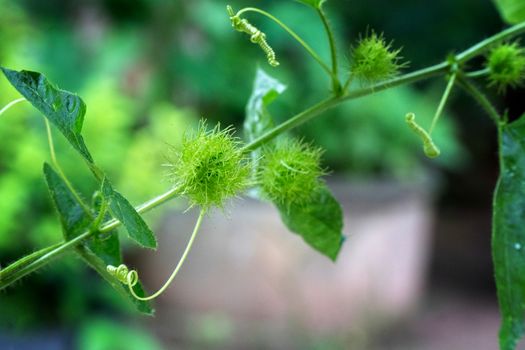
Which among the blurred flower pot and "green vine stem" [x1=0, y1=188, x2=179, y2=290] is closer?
"green vine stem" [x1=0, y1=188, x2=179, y2=290]

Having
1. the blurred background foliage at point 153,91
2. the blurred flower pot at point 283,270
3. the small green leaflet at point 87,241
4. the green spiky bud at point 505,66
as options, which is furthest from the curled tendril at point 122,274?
the blurred flower pot at point 283,270

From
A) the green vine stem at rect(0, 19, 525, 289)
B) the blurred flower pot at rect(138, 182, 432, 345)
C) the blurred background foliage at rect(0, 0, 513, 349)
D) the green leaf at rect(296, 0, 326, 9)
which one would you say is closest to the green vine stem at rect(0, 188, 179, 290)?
the green vine stem at rect(0, 19, 525, 289)

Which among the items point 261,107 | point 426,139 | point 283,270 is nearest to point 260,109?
point 261,107

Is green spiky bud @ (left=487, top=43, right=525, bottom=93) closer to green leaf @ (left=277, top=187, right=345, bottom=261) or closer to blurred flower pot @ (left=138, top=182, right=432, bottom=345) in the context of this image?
green leaf @ (left=277, top=187, right=345, bottom=261)

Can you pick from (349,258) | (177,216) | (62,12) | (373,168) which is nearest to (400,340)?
(349,258)

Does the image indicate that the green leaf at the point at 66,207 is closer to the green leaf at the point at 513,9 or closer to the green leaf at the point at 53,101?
the green leaf at the point at 53,101

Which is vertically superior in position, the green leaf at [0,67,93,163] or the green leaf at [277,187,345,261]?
the green leaf at [277,187,345,261]

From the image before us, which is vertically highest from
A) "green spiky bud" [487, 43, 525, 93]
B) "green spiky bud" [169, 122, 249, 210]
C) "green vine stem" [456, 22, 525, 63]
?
"green spiky bud" [487, 43, 525, 93]

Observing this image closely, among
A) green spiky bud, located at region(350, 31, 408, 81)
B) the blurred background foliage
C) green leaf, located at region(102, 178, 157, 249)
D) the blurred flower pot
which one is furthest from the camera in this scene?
the blurred flower pot
